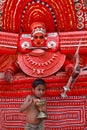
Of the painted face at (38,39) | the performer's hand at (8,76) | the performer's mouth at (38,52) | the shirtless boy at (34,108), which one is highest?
the painted face at (38,39)

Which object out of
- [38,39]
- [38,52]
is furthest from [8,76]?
[38,39]

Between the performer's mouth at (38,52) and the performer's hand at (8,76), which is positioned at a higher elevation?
the performer's mouth at (38,52)

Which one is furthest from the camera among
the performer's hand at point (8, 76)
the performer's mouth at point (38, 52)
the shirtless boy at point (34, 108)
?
the performer's mouth at point (38, 52)

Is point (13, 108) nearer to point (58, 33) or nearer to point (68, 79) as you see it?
point (68, 79)

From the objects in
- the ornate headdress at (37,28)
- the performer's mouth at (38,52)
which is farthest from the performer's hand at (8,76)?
the ornate headdress at (37,28)

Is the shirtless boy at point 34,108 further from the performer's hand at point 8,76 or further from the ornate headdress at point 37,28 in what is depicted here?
the ornate headdress at point 37,28

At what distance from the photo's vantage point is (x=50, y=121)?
399 cm

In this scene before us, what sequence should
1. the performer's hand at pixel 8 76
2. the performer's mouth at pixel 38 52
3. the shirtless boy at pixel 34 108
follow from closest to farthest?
the shirtless boy at pixel 34 108
the performer's hand at pixel 8 76
the performer's mouth at pixel 38 52

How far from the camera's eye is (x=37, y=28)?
4.00 m

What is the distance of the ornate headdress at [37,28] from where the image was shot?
157 inches

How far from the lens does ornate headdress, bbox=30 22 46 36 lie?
157 inches

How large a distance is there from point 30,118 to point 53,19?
3.89 ft

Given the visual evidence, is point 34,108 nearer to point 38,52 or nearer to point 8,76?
point 8,76

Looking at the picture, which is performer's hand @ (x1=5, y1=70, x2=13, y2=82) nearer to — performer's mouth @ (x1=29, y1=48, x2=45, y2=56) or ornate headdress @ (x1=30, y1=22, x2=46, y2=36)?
performer's mouth @ (x1=29, y1=48, x2=45, y2=56)
